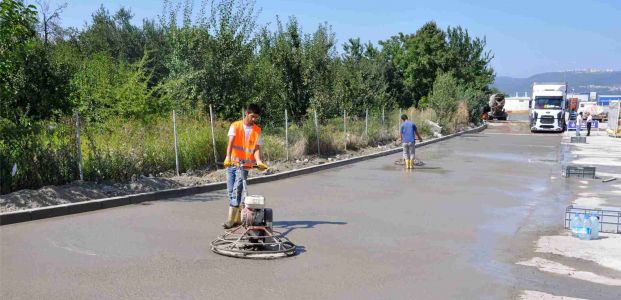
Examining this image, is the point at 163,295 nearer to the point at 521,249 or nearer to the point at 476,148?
the point at 521,249

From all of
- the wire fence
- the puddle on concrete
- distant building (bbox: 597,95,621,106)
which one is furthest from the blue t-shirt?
distant building (bbox: 597,95,621,106)

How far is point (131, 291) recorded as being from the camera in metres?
5.49

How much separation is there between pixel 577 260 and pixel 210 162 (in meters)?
9.43

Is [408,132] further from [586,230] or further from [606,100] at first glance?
[606,100]

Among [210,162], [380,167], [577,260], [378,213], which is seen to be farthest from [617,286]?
[380,167]

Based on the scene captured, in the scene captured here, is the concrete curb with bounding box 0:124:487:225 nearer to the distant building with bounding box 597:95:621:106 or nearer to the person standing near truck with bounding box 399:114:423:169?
the person standing near truck with bounding box 399:114:423:169

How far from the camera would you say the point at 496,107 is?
201 ft

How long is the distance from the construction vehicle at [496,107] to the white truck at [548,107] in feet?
53.1

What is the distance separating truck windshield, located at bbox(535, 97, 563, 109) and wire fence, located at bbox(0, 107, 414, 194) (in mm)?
29268

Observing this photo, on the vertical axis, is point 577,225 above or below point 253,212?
below

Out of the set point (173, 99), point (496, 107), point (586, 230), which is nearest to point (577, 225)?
point (586, 230)

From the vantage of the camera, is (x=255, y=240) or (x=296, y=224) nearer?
(x=255, y=240)

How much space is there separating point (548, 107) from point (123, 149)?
Answer: 1480 inches

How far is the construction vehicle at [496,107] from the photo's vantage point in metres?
60.7
